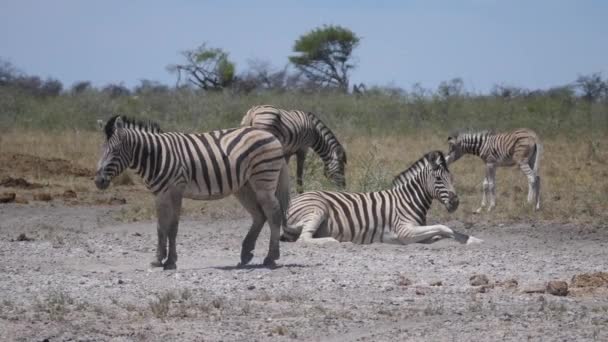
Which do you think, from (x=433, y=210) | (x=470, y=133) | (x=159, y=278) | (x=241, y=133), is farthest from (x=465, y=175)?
(x=159, y=278)

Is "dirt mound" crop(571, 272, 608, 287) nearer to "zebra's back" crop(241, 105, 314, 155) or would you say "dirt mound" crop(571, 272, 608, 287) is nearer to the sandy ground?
the sandy ground

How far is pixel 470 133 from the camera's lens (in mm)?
18297

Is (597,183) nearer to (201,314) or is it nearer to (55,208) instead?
(55,208)

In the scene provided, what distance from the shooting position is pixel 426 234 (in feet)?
40.4

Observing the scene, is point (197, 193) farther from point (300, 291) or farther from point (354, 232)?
point (354, 232)

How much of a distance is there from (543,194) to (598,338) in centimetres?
1043

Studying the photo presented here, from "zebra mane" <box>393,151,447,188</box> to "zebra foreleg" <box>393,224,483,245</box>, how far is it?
821mm

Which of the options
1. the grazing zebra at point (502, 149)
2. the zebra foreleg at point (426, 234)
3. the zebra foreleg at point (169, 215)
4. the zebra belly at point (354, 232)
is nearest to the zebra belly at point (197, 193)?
the zebra foreleg at point (169, 215)

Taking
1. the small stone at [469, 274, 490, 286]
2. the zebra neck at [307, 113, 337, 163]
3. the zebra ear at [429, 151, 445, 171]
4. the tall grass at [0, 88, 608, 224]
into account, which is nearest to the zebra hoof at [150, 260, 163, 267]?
the small stone at [469, 274, 490, 286]

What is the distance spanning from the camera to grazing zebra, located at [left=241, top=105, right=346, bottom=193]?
1655cm

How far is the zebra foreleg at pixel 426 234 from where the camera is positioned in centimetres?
1214

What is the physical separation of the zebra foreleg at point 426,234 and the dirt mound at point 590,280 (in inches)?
117

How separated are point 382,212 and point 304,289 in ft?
12.8

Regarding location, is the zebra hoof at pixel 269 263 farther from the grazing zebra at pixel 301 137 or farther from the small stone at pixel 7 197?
the small stone at pixel 7 197
